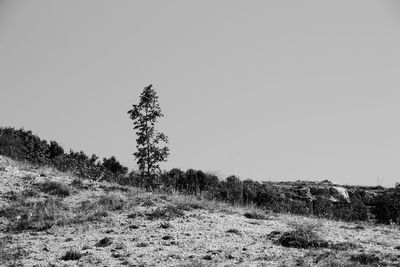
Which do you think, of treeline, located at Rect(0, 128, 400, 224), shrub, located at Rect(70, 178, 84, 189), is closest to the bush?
treeline, located at Rect(0, 128, 400, 224)

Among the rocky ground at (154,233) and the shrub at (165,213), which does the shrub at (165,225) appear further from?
the shrub at (165,213)

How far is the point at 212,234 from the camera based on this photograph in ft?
34.7

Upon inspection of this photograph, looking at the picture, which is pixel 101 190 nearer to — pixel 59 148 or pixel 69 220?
pixel 69 220

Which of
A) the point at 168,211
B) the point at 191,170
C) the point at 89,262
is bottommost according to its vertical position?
the point at 89,262

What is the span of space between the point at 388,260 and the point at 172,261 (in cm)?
428

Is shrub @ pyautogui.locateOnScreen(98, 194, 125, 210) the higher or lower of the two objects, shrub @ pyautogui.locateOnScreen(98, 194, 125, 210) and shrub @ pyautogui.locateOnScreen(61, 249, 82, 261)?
the higher

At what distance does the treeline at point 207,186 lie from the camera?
55.9 ft

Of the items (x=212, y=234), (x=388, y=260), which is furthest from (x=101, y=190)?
(x=388, y=260)

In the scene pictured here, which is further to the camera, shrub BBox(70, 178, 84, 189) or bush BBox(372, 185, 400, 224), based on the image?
bush BBox(372, 185, 400, 224)

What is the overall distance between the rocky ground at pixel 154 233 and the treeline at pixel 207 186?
2.69m

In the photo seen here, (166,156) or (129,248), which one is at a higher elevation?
(166,156)

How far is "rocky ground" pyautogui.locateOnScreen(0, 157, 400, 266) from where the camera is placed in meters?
8.70

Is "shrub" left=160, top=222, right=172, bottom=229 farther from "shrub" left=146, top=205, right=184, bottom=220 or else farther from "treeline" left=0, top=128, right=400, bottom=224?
"treeline" left=0, top=128, right=400, bottom=224

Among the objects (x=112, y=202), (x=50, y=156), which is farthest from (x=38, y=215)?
(x=50, y=156)
